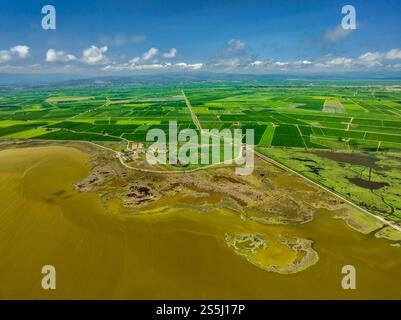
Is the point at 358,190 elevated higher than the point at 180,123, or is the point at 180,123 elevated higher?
the point at 180,123

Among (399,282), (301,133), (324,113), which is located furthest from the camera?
(324,113)

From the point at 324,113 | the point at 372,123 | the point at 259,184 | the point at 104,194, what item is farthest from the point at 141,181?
the point at 324,113

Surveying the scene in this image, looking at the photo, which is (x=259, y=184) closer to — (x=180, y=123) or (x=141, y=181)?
(x=141, y=181)

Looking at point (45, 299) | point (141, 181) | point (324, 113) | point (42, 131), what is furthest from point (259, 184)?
point (324, 113)

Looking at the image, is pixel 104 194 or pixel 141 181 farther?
pixel 141 181
